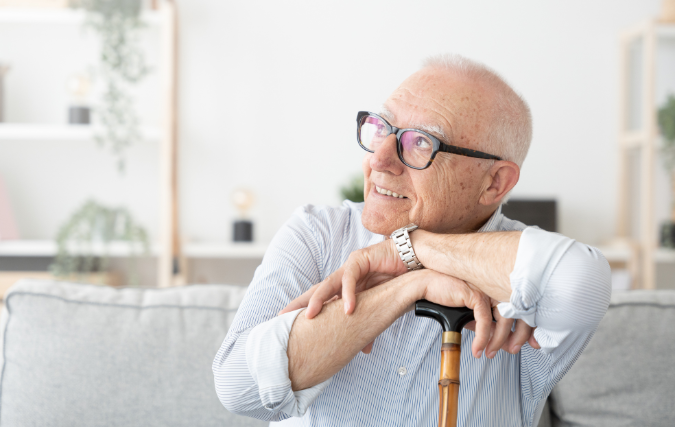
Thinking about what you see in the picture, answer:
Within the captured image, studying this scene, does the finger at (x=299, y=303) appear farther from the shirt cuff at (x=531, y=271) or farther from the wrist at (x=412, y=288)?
the shirt cuff at (x=531, y=271)

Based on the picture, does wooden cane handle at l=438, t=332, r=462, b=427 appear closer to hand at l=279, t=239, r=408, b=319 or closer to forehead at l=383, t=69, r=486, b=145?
hand at l=279, t=239, r=408, b=319

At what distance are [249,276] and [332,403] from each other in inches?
81.2

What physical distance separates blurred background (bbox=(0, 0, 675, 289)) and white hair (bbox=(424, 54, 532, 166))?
1698 mm

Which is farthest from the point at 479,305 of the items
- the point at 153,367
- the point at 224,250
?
the point at 224,250

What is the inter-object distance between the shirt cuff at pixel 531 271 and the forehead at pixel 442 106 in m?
0.31

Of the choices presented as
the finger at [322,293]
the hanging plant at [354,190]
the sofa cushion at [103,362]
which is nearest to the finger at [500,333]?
the finger at [322,293]

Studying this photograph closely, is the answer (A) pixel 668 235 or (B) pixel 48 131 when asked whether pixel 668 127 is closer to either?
(A) pixel 668 235

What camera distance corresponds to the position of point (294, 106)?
2.95 m

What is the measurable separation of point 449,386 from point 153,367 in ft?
2.26

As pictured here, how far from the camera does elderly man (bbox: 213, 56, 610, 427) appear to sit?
85 cm

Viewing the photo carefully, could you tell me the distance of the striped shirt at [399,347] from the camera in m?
0.82

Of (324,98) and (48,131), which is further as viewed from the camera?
(324,98)

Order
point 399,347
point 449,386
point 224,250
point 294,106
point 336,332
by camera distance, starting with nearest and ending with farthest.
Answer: point 449,386 < point 336,332 < point 399,347 < point 224,250 < point 294,106

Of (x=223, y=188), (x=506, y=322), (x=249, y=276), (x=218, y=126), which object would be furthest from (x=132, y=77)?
(x=506, y=322)
